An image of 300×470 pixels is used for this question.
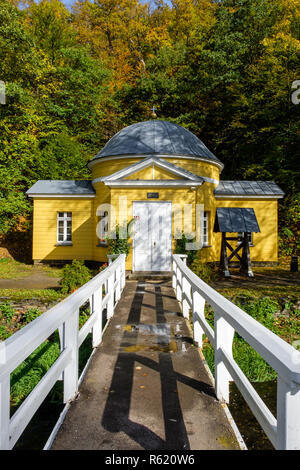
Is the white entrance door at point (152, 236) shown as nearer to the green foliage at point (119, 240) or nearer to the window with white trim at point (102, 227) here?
the green foliage at point (119, 240)

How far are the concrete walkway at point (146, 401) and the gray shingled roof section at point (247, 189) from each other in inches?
475

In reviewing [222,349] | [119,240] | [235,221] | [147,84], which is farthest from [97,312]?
[147,84]


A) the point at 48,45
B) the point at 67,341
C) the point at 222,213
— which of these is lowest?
the point at 67,341

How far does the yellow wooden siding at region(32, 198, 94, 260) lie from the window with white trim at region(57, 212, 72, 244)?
0.69ft

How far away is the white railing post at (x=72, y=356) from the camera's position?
3.17 meters

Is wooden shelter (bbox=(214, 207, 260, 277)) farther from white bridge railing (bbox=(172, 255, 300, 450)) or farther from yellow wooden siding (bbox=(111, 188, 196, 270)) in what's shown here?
white bridge railing (bbox=(172, 255, 300, 450))

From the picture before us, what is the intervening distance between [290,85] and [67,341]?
71.7ft

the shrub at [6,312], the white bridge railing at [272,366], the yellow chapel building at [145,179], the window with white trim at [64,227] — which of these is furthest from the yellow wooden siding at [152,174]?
the white bridge railing at [272,366]

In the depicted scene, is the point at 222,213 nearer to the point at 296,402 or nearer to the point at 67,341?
the point at 67,341

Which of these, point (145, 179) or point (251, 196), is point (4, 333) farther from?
point (251, 196)

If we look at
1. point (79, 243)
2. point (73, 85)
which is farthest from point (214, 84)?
point (79, 243)

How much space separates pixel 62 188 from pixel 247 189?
9.50 m

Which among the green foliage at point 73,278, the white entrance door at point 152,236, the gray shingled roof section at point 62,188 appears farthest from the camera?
the gray shingled roof section at point 62,188
